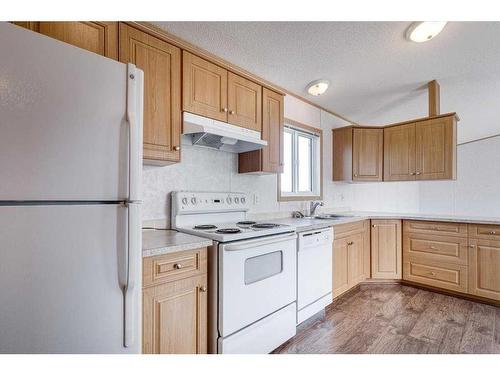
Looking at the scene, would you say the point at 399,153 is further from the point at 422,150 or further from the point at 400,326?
the point at 400,326

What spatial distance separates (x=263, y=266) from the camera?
181 cm

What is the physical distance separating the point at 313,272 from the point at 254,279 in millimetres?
805

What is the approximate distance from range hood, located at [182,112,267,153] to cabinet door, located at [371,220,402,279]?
2032mm

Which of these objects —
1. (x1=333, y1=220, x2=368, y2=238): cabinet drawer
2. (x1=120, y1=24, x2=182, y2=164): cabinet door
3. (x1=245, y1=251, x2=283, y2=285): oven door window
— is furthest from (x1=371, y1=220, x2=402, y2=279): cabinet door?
(x1=120, y1=24, x2=182, y2=164): cabinet door

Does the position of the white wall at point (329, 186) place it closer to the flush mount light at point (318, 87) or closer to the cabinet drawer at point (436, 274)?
the flush mount light at point (318, 87)

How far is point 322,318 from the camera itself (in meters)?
2.42

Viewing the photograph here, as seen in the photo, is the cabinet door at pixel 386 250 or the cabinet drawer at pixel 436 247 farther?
the cabinet door at pixel 386 250

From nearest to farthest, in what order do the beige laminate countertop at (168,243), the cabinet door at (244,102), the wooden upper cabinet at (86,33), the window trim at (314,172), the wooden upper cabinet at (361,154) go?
the wooden upper cabinet at (86,33), the beige laminate countertop at (168,243), the cabinet door at (244,102), the window trim at (314,172), the wooden upper cabinet at (361,154)

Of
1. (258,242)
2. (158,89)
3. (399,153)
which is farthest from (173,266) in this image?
(399,153)

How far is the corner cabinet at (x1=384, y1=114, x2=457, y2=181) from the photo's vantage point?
2992mm

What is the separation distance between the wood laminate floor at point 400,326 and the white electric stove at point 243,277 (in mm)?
305

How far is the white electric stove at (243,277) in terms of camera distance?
1.56m

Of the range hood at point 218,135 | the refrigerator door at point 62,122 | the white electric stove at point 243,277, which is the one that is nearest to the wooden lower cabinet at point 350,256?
the white electric stove at point 243,277

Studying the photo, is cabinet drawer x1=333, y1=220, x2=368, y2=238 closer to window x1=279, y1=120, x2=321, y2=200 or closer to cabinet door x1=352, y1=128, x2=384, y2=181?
window x1=279, y1=120, x2=321, y2=200
